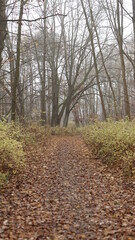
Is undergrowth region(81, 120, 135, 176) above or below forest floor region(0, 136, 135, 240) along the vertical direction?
above

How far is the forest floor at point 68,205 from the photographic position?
3949mm

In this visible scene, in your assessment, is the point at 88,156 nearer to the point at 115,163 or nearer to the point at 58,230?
the point at 115,163

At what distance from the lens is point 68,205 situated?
5145 millimetres

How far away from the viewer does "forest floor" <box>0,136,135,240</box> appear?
Answer: 395 centimetres

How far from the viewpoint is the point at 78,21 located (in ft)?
81.7

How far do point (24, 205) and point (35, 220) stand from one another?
83 centimetres

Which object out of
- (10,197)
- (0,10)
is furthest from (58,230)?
(0,10)

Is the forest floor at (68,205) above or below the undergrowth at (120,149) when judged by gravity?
below

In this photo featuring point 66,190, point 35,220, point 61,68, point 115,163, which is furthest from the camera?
point 61,68

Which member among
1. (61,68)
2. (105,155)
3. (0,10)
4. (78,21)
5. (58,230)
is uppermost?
(78,21)

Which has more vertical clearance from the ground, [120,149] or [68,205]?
[120,149]

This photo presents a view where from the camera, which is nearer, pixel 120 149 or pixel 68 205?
pixel 68 205

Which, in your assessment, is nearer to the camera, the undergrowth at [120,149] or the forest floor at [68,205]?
the forest floor at [68,205]

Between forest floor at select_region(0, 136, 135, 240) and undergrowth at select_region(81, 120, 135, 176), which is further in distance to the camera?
undergrowth at select_region(81, 120, 135, 176)
